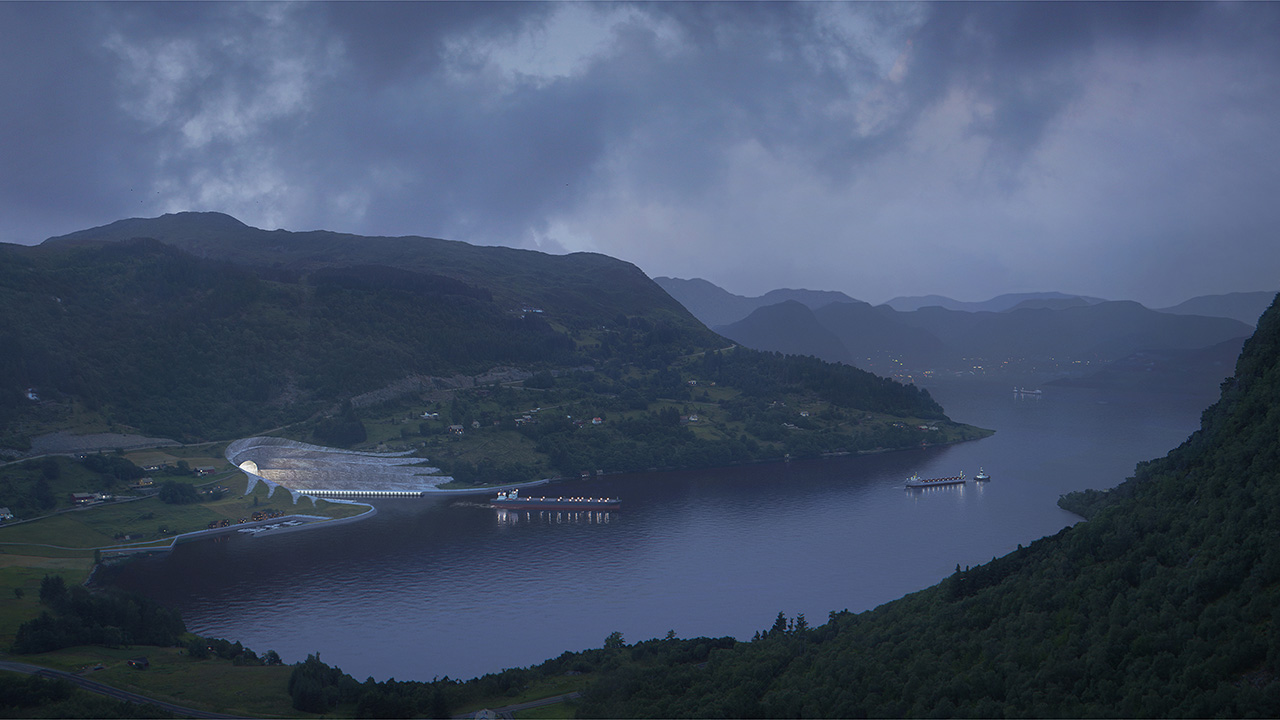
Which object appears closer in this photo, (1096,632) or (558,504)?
(1096,632)

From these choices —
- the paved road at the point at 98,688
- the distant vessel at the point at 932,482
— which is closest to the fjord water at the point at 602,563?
the distant vessel at the point at 932,482

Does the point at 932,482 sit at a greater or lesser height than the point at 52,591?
greater

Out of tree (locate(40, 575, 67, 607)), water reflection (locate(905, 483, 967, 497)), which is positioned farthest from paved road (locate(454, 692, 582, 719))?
water reflection (locate(905, 483, 967, 497))

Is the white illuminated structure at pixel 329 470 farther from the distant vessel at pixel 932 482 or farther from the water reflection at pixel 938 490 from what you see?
the distant vessel at pixel 932 482

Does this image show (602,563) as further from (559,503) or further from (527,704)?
(527,704)

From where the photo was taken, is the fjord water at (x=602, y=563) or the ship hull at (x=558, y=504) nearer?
the fjord water at (x=602, y=563)

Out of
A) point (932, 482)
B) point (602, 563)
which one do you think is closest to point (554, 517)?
point (602, 563)

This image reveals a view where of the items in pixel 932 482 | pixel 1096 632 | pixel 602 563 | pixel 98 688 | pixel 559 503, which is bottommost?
pixel 98 688

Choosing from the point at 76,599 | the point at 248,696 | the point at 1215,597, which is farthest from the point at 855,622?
the point at 76,599
